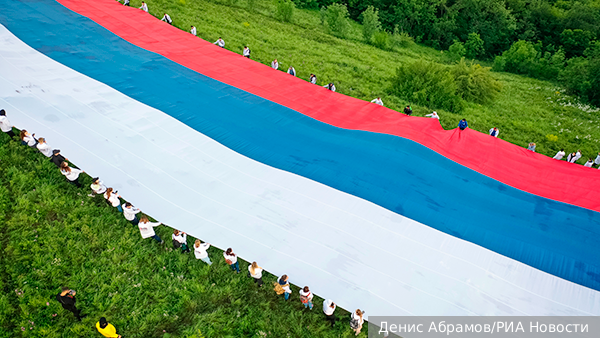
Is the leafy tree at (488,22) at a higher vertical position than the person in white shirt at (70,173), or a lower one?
higher

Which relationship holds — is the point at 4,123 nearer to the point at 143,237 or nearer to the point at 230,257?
the point at 143,237

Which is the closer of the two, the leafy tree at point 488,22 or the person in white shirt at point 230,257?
the person in white shirt at point 230,257

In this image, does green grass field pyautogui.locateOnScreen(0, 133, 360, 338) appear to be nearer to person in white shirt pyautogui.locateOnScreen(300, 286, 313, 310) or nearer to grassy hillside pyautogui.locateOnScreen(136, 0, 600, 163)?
person in white shirt pyautogui.locateOnScreen(300, 286, 313, 310)

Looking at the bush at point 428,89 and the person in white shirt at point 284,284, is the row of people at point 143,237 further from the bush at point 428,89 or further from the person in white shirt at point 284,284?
the bush at point 428,89

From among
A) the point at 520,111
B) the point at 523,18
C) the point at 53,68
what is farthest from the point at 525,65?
the point at 53,68

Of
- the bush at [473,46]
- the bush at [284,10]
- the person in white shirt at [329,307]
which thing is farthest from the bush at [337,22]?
the person in white shirt at [329,307]

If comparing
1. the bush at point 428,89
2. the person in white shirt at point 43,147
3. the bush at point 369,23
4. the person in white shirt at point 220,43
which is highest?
the bush at point 369,23

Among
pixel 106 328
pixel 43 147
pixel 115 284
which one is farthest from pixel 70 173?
pixel 106 328
